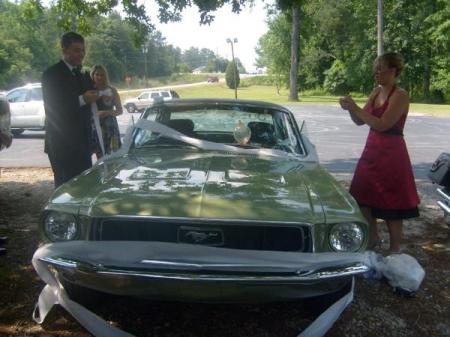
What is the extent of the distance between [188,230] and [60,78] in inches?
95.1

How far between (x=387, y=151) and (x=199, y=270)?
2307 millimetres

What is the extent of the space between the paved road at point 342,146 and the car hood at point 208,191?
6.07 meters

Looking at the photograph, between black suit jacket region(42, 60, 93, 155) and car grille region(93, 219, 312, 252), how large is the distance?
2010 millimetres

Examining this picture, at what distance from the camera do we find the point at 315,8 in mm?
48375

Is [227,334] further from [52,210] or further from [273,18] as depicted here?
[273,18]

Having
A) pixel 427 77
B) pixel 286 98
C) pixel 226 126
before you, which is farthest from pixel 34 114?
pixel 427 77

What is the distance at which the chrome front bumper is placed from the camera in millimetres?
2684

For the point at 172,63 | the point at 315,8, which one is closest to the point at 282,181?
the point at 315,8

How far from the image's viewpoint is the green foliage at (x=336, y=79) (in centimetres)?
4938

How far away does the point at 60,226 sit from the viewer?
9.99 feet

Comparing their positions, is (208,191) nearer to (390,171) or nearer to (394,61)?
(390,171)

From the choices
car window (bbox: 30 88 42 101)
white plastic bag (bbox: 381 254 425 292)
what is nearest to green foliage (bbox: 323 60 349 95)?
car window (bbox: 30 88 42 101)

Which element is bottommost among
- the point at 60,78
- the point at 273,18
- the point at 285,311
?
the point at 285,311

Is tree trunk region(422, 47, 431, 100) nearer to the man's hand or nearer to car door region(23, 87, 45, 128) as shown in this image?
car door region(23, 87, 45, 128)
